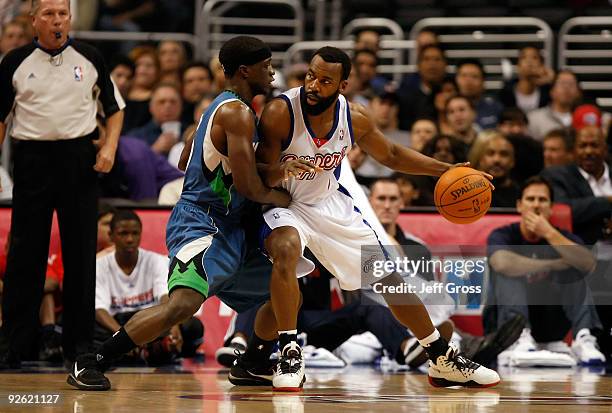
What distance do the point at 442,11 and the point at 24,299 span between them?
321 inches

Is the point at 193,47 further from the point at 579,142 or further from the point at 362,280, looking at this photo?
the point at 362,280

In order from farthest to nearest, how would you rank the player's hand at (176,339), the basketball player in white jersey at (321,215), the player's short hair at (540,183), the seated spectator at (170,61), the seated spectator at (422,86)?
the seated spectator at (170,61) → the seated spectator at (422,86) → the player's short hair at (540,183) → the player's hand at (176,339) → the basketball player in white jersey at (321,215)

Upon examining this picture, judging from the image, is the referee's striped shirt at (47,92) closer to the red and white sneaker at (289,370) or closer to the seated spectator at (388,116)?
the red and white sneaker at (289,370)

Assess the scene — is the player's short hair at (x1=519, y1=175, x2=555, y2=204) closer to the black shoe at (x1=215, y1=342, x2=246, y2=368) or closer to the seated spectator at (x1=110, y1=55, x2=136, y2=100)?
the black shoe at (x1=215, y1=342, x2=246, y2=368)

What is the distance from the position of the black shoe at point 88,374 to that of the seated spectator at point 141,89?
18.2 ft

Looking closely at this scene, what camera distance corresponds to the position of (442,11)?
1410 cm

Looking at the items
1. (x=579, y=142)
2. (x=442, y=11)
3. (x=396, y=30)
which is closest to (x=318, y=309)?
(x=579, y=142)

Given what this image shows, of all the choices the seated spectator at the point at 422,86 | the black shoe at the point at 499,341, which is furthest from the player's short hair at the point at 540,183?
the seated spectator at the point at 422,86

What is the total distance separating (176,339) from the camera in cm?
819

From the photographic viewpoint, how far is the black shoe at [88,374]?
5.98 meters

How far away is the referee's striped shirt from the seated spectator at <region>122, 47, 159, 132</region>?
3897 millimetres

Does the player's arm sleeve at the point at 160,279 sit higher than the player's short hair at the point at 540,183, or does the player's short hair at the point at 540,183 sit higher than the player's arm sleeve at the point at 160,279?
the player's short hair at the point at 540,183

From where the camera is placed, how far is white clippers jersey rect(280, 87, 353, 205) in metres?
6.21

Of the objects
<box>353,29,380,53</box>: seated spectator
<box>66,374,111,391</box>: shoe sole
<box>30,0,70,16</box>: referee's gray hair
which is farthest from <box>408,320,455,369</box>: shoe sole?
<box>353,29,380,53</box>: seated spectator
